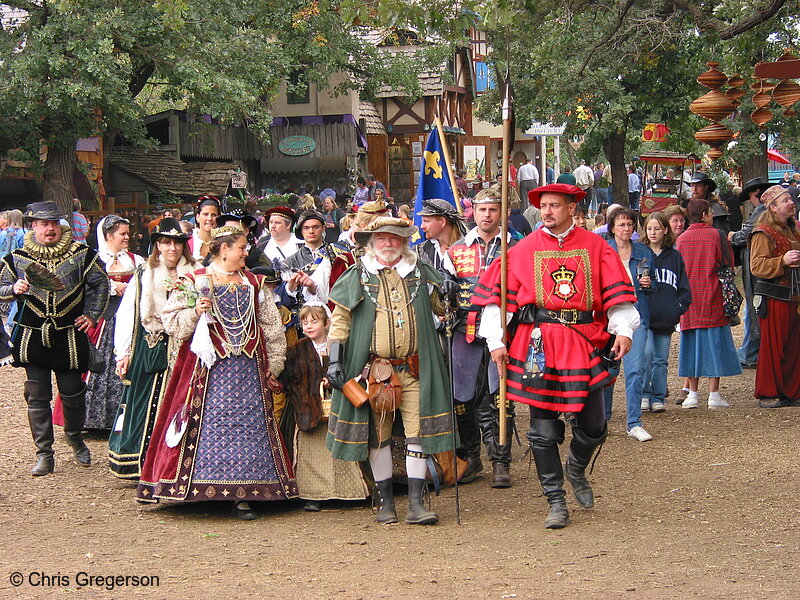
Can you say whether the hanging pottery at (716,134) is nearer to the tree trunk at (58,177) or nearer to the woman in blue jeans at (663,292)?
the woman in blue jeans at (663,292)

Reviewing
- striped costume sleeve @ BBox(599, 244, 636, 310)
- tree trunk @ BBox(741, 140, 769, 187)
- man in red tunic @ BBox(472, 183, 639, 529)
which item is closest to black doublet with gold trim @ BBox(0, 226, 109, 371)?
man in red tunic @ BBox(472, 183, 639, 529)

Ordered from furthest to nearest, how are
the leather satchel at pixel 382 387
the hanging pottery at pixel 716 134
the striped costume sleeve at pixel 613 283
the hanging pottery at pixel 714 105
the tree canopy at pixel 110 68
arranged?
the tree canopy at pixel 110 68 → the hanging pottery at pixel 716 134 → the hanging pottery at pixel 714 105 → the leather satchel at pixel 382 387 → the striped costume sleeve at pixel 613 283

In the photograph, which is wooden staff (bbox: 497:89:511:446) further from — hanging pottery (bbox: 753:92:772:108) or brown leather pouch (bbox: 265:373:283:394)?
hanging pottery (bbox: 753:92:772:108)

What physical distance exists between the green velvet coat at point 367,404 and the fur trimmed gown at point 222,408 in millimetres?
524

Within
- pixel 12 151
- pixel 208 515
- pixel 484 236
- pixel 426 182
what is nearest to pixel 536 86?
pixel 12 151

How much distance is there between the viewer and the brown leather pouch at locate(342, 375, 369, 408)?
20.3 feet

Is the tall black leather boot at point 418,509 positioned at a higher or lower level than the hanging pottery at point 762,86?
lower

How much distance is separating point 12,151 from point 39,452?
40.3ft

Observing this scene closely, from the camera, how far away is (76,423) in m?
8.27

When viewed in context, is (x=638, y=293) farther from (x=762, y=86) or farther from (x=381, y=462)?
(x=381, y=462)

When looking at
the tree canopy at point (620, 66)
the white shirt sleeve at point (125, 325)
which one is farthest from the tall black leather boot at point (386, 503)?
the tree canopy at point (620, 66)

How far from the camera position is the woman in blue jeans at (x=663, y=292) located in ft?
30.3

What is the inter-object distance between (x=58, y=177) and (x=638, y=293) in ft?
45.0

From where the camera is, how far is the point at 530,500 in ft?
22.9
